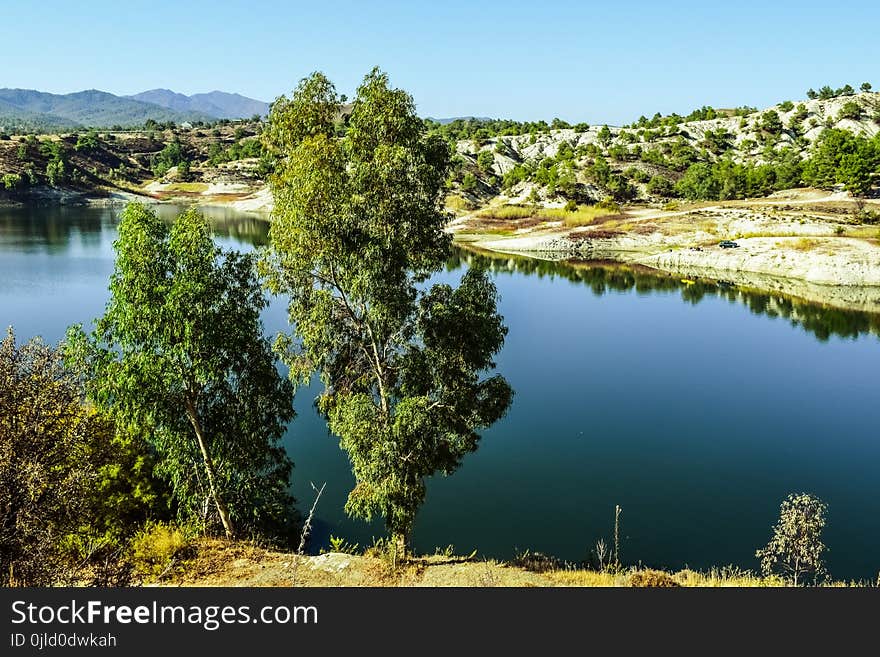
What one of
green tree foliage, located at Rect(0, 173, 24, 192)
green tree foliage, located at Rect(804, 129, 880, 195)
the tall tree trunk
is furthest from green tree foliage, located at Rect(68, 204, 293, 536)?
green tree foliage, located at Rect(0, 173, 24, 192)

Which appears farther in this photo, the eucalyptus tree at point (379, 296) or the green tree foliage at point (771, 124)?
the green tree foliage at point (771, 124)

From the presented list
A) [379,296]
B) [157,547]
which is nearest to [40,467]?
[157,547]

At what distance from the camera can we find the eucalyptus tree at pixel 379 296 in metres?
17.9

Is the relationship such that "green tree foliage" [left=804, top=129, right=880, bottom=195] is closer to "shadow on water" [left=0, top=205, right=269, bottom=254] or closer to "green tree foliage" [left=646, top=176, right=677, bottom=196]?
"green tree foliage" [left=646, top=176, right=677, bottom=196]

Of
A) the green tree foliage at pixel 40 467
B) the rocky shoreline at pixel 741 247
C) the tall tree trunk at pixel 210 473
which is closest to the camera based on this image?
the green tree foliage at pixel 40 467

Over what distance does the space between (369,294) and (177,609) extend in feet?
35.0

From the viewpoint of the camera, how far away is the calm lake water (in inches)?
978

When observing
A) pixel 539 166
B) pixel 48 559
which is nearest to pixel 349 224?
pixel 48 559

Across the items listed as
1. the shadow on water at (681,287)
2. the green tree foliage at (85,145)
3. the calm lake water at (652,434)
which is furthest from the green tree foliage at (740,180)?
the green tree foliage at (85,145)

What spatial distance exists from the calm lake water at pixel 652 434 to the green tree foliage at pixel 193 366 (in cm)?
593

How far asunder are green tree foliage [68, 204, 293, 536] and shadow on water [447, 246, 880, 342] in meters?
29.1

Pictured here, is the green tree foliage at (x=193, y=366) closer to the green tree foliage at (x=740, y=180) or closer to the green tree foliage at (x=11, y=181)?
the green tree foliage at (x=740, y=180)

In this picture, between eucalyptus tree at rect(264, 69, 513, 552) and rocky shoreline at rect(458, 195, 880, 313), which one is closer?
eucalyptus tree at rect(264, 69, 513, 552)

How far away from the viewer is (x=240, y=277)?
62.2 feet
